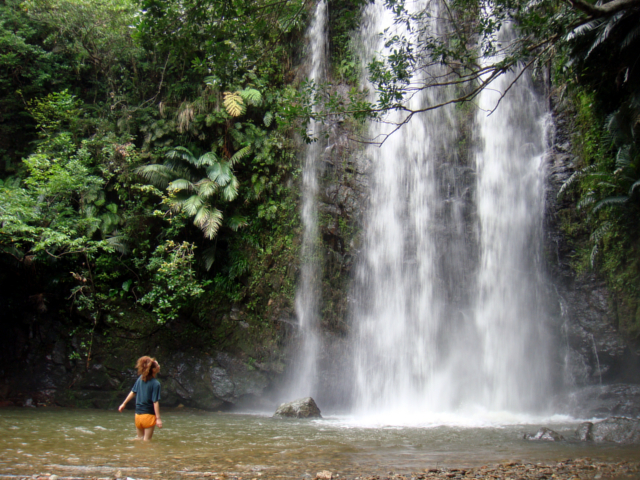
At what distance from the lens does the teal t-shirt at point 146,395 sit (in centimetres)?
580

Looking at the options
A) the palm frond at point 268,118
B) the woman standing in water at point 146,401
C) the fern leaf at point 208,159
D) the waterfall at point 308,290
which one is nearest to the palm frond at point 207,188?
the fern leaf at point 208,159

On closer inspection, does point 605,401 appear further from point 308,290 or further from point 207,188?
point 207,188

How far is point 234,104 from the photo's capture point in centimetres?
1278

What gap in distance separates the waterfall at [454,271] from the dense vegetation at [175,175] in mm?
1399

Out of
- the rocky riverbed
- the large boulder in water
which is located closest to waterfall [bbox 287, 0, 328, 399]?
the large boulder in water

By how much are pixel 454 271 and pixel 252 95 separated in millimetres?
8185

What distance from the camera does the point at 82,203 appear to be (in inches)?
480

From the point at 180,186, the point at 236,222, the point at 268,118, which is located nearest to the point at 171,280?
the point at 236,222

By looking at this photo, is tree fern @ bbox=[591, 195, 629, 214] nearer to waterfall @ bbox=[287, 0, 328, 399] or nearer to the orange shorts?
waterfall @ bbox=[287, 0, 328, 399]

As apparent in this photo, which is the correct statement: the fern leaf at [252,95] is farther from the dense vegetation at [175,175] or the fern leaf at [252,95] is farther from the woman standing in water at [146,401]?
the woman standing in water at [146,401]

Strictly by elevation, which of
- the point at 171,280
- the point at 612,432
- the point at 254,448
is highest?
the point at 171,280

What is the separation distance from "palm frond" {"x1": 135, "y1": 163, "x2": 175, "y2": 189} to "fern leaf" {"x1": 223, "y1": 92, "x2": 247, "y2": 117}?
266 cm

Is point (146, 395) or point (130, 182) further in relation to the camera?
point (130, 182)

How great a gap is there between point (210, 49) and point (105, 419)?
7.40 metres
